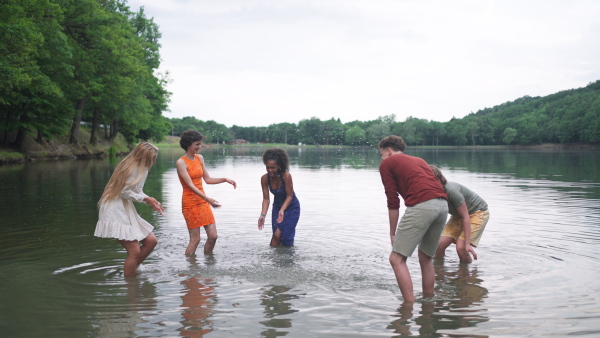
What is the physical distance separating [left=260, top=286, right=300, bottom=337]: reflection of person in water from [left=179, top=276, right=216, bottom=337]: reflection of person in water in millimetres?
570

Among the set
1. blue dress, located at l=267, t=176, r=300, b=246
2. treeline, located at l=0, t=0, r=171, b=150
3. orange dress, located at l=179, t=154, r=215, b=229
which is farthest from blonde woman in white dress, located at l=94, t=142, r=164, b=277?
treeline, located at l=0, t=0, r=171, b=150

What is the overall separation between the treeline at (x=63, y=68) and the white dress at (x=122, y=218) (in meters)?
21.8

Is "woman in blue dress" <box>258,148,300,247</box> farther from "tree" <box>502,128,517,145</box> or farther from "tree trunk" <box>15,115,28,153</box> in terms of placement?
"tree" <box>502,128,517,145</box>

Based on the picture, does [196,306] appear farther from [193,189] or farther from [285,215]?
[285,215]

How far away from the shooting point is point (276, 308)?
224 inches

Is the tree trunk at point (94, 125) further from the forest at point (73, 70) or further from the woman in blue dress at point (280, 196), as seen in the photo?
the woman in blue dress at point (280, 196)

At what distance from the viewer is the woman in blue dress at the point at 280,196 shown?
834cm

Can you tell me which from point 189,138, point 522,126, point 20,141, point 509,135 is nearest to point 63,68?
point 20,141

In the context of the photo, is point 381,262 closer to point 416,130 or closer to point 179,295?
point 179,295

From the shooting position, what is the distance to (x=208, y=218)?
805cm

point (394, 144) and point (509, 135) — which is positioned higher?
point (509, 135)

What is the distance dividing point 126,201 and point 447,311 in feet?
13.4

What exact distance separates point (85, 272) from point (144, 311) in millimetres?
2137

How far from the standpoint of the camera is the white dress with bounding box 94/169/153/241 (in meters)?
6.51
